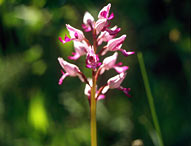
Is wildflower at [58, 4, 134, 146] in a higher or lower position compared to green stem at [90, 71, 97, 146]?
higher

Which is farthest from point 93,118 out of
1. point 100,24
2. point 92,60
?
point 100,24

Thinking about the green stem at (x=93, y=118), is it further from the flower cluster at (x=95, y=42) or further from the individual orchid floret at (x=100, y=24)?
the individual orchid floret at (x=100, y=24)

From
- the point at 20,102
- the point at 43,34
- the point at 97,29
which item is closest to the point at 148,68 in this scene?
the point at 43,34

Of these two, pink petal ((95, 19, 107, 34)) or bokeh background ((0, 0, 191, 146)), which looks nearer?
pink petal ((95, 19, 107, 34))

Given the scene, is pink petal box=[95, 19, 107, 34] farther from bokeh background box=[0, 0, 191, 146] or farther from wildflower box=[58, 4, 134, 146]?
bokeh background box=[0, 0, 191, 146]

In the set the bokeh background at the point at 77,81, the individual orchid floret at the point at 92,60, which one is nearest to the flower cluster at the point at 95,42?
the individual orchid floret at the point at 92,60

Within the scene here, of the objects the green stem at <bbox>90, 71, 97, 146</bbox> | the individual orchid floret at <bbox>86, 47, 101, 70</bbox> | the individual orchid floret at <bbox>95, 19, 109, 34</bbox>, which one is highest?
the individual orchid floret at <bbox>95, 19, 109, 34</bbox>

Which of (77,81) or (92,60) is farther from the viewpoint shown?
(77,81)

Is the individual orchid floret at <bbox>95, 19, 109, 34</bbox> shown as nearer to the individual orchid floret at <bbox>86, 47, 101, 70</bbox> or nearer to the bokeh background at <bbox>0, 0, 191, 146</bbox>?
the individual orchid floret at <bbox>86, 47, 101, 70</bbox>

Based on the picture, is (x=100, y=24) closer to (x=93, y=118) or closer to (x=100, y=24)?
(x=100, y=24)

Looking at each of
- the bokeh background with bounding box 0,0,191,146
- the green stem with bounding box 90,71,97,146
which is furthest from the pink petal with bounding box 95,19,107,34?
the bokeh background with bounding box 0,0,191,146
